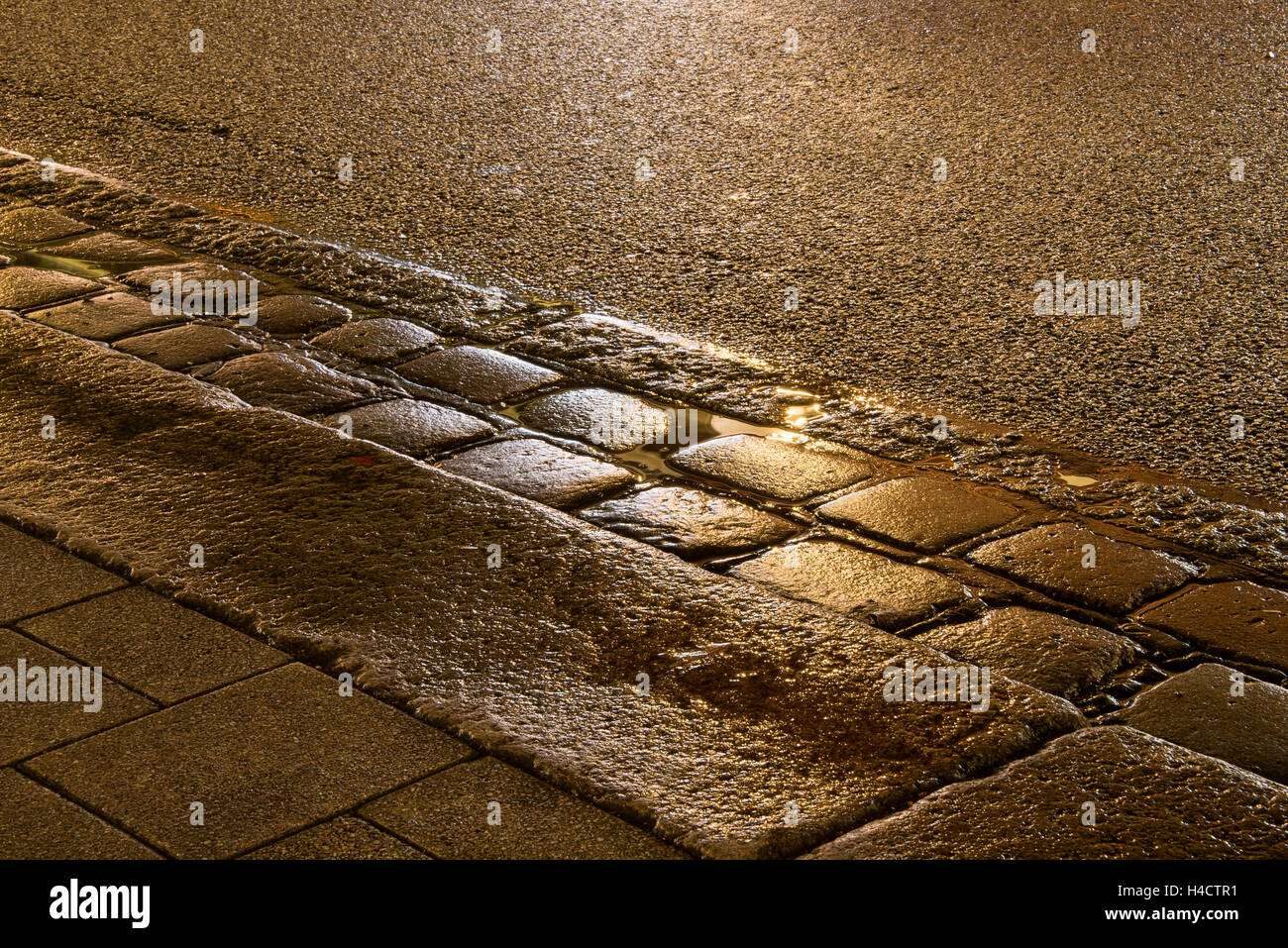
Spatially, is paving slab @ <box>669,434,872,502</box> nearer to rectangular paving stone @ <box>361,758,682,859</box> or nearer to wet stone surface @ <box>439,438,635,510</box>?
wet stone surface @ <box>439,438,635,510</box>

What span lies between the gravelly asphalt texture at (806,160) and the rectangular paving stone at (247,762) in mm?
1782

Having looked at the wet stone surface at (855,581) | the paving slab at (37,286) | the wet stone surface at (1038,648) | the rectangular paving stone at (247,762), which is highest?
the paving slab at (37,286)

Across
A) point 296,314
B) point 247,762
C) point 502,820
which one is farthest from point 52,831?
point 296,314

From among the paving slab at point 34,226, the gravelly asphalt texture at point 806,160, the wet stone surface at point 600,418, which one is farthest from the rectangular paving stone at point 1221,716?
the paving slab at point 34,226

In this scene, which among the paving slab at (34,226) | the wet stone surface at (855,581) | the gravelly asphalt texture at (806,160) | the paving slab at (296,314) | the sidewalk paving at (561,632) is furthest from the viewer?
the paving slab at (34,226)

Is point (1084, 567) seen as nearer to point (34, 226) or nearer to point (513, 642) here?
point (513, 642)

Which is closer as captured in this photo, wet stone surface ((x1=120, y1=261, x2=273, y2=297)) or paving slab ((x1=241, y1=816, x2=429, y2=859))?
paving slab ((x1=241, y1=816, x2=429, y2=859))

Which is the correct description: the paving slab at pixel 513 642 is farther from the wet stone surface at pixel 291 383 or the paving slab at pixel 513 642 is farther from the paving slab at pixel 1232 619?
the paving slab at pixel 1232 619

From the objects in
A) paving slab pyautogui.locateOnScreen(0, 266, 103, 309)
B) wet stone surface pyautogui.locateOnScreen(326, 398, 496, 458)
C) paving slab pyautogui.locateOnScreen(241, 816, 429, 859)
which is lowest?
paving slab pyautogui.locateOnScreen(241, 816, 429, 859)

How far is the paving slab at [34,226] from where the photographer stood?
4566mm

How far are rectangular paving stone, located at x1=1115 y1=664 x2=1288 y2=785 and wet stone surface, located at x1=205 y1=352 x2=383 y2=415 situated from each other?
212cm

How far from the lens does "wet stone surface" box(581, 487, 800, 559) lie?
2.89 metres

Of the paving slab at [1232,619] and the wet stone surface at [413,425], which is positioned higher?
the wet stone surface at [413,425]

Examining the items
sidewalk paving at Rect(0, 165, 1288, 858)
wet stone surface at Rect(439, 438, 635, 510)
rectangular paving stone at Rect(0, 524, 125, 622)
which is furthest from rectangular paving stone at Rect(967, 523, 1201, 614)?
rectangular paving stone at Rect(0, 524, 125, 622)
